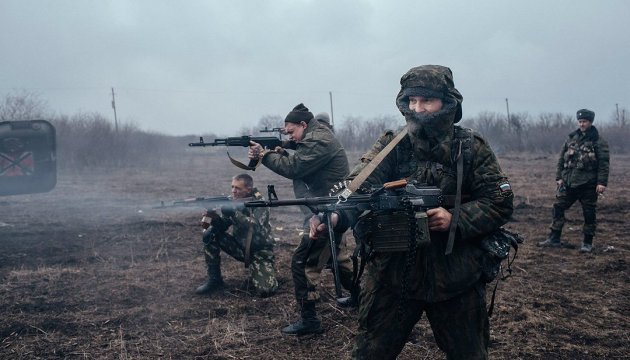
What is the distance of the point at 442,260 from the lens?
2736 mm

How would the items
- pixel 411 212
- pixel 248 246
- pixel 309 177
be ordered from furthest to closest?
pixel 248 246, pixel 309 177, pixel 411 212

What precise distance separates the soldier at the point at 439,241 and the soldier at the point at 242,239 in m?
3.03

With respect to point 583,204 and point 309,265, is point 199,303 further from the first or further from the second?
point 583,204

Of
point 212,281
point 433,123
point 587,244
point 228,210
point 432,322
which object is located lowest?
point 587,244

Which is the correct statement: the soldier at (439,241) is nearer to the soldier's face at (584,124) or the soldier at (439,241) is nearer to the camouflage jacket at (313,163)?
the camouflage jacket at (313,163)

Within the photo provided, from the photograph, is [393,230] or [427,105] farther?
[427,105]

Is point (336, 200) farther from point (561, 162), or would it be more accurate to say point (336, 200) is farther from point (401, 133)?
point (561, 162)

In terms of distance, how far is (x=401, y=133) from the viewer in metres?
2.96

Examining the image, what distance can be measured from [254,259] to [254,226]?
0.40 metres

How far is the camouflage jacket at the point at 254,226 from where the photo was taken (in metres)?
5.93

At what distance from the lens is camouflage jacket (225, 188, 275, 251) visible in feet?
19.5

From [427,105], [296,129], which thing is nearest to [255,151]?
[296,129]

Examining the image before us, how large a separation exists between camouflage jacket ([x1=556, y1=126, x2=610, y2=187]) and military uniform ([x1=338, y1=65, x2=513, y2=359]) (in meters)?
5.66

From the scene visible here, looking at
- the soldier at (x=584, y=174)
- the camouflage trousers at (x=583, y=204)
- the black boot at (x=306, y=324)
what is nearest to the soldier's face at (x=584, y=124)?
the soldier at (x=584, y=174)
